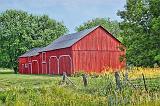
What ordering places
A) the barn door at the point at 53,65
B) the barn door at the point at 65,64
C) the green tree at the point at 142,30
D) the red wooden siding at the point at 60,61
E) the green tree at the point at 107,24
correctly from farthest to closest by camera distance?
the green tree at the point at 107,24 → the barn door at the point at 53,65 → the red wooden siding at the point at 60,61 → the barn door at the point at 65,64 → the green tree at the point at 142,30

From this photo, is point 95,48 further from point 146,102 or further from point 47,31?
point 146,102

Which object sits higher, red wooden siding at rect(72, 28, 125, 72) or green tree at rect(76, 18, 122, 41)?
green tree at rect(76, 18, 122, 41)

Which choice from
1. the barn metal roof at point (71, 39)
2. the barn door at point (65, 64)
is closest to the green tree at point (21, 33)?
the barn metal roof at point (71, 39)

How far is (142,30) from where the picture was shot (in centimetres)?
3672

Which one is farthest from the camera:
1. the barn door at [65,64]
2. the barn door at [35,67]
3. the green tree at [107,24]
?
the green tree at [107,24]

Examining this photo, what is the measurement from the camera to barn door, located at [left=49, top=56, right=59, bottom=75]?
53.0m

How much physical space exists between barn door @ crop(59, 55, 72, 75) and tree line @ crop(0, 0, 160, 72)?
25.3 ft

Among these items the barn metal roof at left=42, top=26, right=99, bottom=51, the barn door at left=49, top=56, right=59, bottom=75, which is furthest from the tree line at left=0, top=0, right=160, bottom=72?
the barn door at left=49, top=56, right=59, bottom=75

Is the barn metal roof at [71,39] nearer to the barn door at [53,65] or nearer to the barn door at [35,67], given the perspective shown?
the barn door at [53,65]

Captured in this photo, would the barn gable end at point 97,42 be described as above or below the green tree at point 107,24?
below

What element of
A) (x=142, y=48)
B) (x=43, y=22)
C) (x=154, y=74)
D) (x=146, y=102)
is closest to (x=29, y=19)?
(x=43, y=22)

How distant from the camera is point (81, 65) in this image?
1949 inches

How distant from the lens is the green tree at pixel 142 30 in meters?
34.8

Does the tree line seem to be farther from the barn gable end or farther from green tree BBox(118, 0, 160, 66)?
the barn gable end
